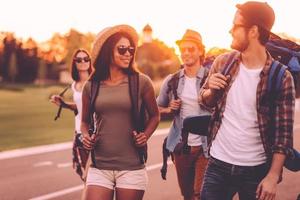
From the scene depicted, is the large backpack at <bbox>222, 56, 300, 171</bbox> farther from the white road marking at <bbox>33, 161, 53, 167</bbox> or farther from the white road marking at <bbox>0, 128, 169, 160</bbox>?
the white road marking at <bbox>0, 128, 169, 160</bbox>

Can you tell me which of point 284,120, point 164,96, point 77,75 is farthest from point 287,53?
point 77,75

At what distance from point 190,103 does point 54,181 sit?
4.23 m

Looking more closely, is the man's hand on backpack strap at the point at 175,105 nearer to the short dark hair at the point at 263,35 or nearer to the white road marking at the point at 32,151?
the short dark hair at the point at 263,35

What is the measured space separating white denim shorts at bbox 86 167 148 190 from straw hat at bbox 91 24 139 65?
2.83 ft

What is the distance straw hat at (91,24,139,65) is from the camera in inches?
187

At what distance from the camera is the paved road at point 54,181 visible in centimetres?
873

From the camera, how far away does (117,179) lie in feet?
14.9

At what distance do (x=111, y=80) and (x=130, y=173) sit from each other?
0.71 meters

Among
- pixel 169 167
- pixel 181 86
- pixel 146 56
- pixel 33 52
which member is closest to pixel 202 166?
pixel 181 86

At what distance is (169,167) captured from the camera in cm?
1179

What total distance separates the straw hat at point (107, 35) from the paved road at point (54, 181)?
161 inches

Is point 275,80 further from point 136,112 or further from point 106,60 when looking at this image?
point 106,60

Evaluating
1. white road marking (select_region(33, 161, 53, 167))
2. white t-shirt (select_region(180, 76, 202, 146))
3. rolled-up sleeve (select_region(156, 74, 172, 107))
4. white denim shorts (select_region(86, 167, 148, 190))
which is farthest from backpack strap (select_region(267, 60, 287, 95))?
white road marking (select_region(33, 161, 53, 167))

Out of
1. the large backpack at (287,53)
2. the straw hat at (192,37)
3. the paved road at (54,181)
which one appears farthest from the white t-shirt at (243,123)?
the paved road at (54,181)
